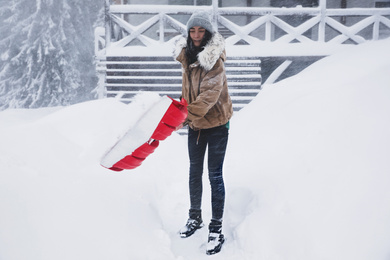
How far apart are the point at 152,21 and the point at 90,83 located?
1838cm

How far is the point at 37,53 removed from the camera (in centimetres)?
2112

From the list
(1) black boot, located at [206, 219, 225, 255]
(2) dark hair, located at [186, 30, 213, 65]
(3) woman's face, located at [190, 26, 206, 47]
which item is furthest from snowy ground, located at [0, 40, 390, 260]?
(3) woman's face, located at [190, 26, 206, 47]

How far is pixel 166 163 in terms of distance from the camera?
4.54m

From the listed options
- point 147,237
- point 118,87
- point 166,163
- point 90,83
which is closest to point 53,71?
point 90,83

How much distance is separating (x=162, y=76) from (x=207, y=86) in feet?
17.4

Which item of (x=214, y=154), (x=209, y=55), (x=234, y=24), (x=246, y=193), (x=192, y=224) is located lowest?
(x=192, y=224)

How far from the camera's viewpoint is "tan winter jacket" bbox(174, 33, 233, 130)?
7.32ft

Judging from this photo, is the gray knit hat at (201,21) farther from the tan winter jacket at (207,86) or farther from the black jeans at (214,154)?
the black jeans at (214,154)

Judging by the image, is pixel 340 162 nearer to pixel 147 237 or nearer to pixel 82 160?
pixel 147 237

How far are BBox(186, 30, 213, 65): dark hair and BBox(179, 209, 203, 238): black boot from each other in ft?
4.33

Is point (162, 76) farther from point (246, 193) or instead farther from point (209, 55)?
point (209, 55)

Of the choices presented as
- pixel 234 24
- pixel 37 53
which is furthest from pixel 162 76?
pixel 37 53

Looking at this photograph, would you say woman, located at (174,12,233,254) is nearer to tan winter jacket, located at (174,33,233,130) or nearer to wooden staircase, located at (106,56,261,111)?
tan winter jacket, located at (174,33,233,130)

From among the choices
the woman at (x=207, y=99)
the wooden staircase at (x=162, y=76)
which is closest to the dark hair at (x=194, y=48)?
the woman at (x=207, y=99)
